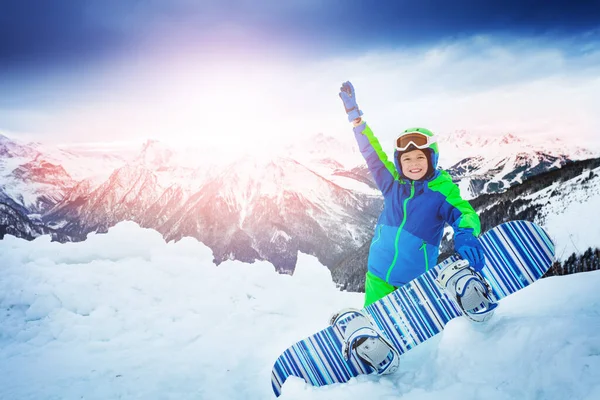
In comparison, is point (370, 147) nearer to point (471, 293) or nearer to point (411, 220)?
point (411, 220)

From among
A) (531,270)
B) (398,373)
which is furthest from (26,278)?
(531,270)

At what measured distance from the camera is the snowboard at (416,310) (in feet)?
12.2

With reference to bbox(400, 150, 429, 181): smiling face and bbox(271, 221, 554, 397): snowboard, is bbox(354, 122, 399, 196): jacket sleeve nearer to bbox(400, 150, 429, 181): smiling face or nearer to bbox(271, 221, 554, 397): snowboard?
bbox(400, 150, 429, 181): smiling face

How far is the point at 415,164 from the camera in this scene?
3.99 metres

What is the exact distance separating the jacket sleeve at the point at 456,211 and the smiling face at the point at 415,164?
0.71 feet

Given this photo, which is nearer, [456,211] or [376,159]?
[456,211]

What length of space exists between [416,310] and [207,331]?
366 centimetres

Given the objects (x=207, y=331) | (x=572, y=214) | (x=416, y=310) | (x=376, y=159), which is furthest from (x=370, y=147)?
(x=572, y=214)

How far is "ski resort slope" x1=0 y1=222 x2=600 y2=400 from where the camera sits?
2.54m

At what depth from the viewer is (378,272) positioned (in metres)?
4.18

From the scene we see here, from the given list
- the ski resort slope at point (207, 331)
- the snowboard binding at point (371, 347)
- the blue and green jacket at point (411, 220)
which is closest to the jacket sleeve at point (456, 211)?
the blue and green jacket at point (411, 220)

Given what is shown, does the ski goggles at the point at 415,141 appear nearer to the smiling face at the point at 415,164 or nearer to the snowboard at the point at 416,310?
the smiling face at the point at 415,164

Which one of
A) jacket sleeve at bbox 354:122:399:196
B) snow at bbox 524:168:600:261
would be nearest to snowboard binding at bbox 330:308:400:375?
jacket sleeve at bbox 354:122:399:196

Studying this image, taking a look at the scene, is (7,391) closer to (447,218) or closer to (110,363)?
(110,363)
